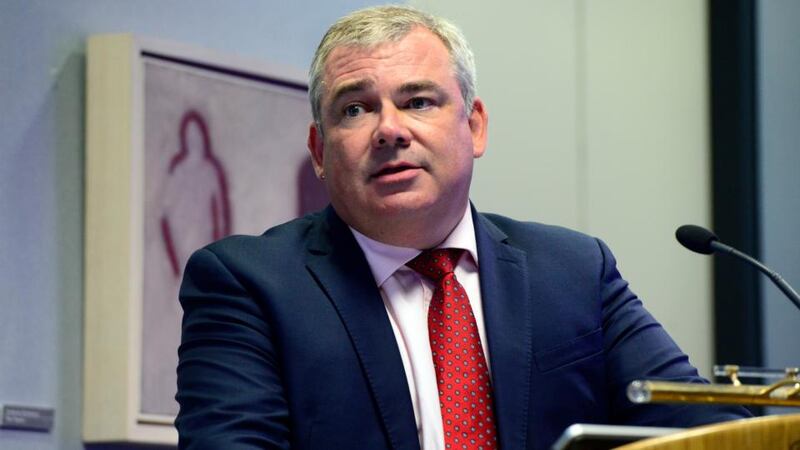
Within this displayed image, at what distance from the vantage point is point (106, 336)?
396 centimetres

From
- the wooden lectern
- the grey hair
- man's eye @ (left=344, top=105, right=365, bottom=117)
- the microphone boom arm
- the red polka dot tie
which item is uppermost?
the grey hair

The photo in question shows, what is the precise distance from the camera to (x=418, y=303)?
2650mm

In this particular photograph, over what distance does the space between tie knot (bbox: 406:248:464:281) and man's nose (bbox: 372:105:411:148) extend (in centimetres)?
21

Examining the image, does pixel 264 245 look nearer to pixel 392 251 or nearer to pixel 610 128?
pixel 392 251

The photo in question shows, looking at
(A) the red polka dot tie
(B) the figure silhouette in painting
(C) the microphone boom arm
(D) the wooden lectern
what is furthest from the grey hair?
(B) the figure silhouette in painting

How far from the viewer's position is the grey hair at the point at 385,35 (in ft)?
9.08

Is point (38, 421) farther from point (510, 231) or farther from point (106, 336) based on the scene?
point (510, 231)

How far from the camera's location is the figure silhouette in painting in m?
4.14

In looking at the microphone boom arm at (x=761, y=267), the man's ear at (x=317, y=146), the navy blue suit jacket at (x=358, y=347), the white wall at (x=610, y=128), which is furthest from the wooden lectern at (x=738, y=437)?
the white wall at (x=610, y=128)

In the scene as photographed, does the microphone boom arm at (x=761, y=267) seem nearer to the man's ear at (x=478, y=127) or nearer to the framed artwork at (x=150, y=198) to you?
the man's ear at (x=478, y=127)

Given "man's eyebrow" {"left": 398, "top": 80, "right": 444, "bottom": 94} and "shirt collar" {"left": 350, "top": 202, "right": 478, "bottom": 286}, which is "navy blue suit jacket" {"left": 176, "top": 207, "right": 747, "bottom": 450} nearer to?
"shirt collar" {"left": 350, "top": 202, "right": 478, "bottom": 286}

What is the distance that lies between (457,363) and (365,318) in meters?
0.18

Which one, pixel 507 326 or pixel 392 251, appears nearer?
pixel 507 326

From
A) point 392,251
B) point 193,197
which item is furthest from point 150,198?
point 392,251
